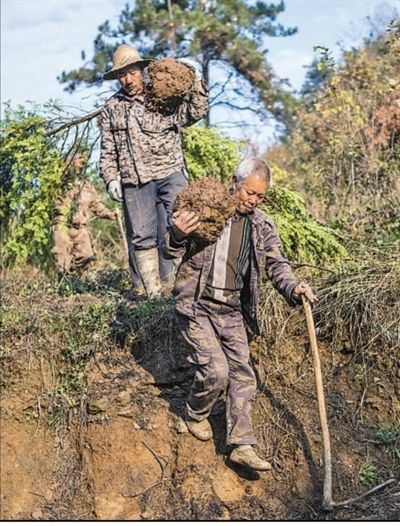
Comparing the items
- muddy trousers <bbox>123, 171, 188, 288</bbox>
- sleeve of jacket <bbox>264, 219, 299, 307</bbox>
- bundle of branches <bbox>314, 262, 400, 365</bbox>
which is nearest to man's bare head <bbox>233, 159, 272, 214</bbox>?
sleeve of jacket <bbox>264, 219, 299, 307</bbox>

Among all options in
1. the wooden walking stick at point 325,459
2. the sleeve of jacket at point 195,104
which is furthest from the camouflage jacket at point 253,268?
the sleeve of jacket at point 195,104

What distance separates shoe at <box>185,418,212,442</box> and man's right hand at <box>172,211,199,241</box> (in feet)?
5.31

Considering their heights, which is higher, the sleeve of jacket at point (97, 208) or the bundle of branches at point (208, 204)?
the bundle of branches at point (208, 204)

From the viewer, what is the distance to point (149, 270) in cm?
744

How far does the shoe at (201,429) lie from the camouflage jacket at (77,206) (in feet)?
10.4

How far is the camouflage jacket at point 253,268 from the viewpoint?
5484 millimetres

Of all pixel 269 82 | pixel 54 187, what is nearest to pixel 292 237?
pixel 54 187

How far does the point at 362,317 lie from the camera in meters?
6.37

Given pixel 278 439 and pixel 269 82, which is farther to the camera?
pixel 269 82

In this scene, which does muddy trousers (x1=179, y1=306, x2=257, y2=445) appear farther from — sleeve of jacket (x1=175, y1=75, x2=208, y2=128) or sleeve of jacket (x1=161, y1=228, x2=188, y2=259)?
sleeve of jacket (x1=175, y1=75, x2=208, y2=128)

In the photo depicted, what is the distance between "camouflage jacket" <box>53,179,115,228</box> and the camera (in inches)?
332

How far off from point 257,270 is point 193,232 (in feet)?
1.88

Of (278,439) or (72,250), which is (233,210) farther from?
(72,250)

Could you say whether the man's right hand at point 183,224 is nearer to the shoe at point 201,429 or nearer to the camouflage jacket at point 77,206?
the shoe at point 201,429
